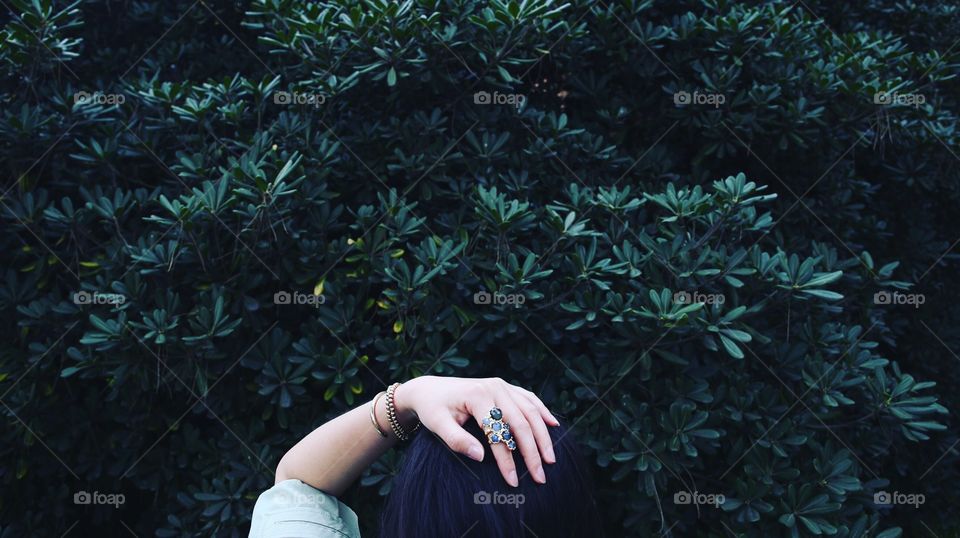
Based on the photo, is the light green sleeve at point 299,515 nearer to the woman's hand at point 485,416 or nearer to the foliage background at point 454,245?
the woman's hand at point 485,416

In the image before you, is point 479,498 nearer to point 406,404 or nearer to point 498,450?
point 498,450

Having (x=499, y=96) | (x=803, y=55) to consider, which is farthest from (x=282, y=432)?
(x=803, y=55)

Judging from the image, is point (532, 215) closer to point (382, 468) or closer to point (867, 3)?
point (382, 468)

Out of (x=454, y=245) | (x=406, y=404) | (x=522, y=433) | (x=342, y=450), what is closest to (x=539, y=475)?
(x=522, y=433)

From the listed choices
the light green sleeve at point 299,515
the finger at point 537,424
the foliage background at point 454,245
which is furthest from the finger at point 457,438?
the foliage background at point 454,245

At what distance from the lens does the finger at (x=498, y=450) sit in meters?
1.29

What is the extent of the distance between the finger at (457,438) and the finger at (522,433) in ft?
0.24

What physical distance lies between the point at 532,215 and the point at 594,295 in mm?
371

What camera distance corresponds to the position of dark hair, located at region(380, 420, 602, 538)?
4.32 ft

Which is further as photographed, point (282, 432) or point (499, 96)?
point (499, 96)

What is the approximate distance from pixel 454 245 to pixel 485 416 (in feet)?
4.96

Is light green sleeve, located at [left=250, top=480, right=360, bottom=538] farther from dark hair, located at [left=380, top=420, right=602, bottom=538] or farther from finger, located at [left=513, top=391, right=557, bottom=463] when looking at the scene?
finger, located at [left=513, top=391, right=557, bottom=463]

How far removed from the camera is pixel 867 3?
14.5 ft

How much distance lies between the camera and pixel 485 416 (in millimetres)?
1385
